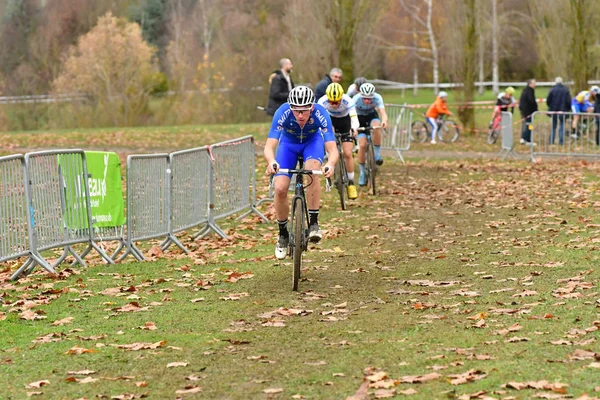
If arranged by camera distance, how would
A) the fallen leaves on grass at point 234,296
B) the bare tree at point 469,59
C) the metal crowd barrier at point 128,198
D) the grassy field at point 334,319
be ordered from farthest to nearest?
the bare tree at point 469,59 → the metal crowd barrier at point 128,198 → the fallen leaves on grass at point 234,296 → the grassy field at point 334,319

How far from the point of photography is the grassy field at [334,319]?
739 cm

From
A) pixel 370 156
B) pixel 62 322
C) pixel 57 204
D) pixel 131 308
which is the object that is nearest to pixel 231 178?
pixel 370 156

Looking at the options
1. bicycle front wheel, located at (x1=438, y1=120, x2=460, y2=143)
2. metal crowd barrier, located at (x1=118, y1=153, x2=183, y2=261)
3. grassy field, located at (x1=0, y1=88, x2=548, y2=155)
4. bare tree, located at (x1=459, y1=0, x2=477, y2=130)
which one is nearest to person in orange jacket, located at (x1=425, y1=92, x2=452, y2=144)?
grassy field, located at (x1=0, y1=88, x2=548, y2=155)

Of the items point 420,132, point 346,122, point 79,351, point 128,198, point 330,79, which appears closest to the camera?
point 79,351

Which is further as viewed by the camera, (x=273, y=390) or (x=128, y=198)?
(x=128, y=198)

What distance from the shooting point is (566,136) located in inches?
1136

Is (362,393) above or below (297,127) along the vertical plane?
below

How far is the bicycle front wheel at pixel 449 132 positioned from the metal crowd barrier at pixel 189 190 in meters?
23.7

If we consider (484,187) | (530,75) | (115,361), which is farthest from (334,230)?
(530,75)

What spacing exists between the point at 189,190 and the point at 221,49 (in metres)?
51.2

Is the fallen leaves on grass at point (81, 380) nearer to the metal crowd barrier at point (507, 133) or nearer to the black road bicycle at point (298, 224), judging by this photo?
the black road bicycle at point (298, 224)

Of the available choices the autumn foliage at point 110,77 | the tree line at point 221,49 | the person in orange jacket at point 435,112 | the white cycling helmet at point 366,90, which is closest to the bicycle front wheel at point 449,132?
the person in orange jacket at point 435,112

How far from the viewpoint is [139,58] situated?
2106 inches

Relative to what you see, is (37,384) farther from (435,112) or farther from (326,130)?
(435,112)
